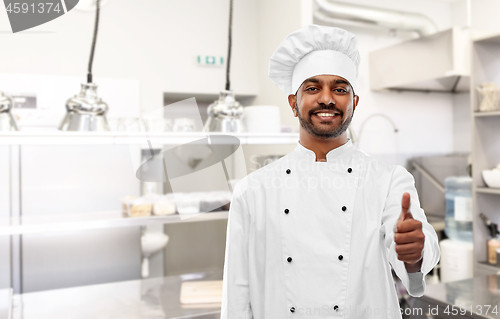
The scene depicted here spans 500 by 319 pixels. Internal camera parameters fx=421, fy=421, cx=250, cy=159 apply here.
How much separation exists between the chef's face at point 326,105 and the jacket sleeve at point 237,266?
0.28 meters

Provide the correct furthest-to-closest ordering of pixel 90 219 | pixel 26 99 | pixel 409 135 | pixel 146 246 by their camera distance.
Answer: pixel 409 135
pixel 146 246
pixel 26 99
pixel 90 219

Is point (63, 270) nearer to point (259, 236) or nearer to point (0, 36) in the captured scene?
point (0, 36)

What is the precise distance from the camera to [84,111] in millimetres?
1531

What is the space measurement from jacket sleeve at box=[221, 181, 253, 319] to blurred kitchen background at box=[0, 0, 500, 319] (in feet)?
1.80

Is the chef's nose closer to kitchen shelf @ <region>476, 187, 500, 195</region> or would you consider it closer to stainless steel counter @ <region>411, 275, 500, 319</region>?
stainless steel counter @ <region>411, 275, 500, 319</region>

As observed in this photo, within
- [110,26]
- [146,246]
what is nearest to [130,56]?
[110,26]

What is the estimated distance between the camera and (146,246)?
2.59 meters

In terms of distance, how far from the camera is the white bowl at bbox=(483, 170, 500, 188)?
7.99 feet

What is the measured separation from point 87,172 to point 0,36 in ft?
3.08

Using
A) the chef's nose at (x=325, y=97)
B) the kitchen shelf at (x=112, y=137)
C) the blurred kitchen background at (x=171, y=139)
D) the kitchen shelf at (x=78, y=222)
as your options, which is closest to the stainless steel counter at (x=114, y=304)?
the blurred kitchen background at (x=171, y=139)

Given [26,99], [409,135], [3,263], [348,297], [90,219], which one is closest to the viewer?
[348,297]

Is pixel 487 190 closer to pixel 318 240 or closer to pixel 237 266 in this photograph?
pixel 318 240

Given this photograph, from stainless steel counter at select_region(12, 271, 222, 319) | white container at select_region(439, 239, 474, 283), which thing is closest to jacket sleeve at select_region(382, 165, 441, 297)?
stainless steel counter at select_region(12, 271, 222, 319)

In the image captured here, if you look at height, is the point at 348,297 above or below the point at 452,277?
above
